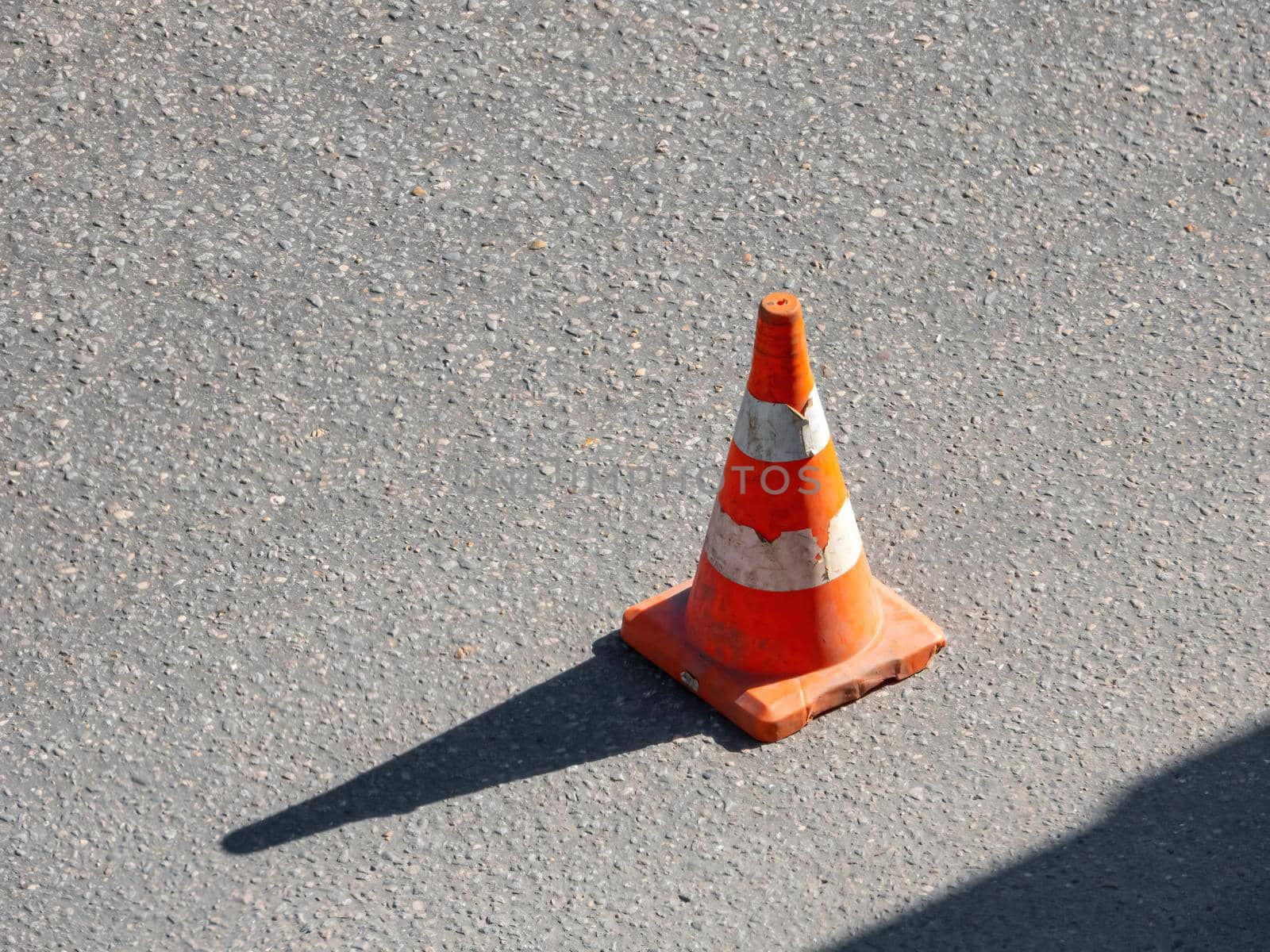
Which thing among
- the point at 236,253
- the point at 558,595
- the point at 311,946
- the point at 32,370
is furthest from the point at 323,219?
the point at 311,946

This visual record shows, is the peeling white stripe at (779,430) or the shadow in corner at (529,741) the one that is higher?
the peeling white stripe at (779,430)

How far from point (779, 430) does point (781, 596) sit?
0.45 metres

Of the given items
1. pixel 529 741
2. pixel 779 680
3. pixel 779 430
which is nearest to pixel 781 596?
pixel 779 680

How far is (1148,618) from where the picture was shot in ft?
13.1

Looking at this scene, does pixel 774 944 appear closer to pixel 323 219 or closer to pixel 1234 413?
pixel 1234 413

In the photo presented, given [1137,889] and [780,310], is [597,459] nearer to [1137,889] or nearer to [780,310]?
[780,310]

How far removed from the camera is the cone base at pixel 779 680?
3.65 metres

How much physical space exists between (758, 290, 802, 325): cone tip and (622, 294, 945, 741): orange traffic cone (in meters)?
0.10

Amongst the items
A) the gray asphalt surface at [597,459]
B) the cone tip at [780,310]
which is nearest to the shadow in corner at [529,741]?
the gray asphalt surface at [597,459]

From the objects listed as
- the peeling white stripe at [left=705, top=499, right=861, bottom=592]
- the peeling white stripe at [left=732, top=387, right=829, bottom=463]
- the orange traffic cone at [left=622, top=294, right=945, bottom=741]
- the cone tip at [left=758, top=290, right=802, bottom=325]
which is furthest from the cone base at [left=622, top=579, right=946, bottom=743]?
the cone tip at [left=758, top=290, right=802, bottom=325]

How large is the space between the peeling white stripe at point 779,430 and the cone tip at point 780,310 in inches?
9.4

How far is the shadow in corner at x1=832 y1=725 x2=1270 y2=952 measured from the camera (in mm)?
3174

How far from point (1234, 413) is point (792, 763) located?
2118mm

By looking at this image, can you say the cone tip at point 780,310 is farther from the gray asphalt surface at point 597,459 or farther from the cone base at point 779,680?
the gray asphalt surface at point 597,459
